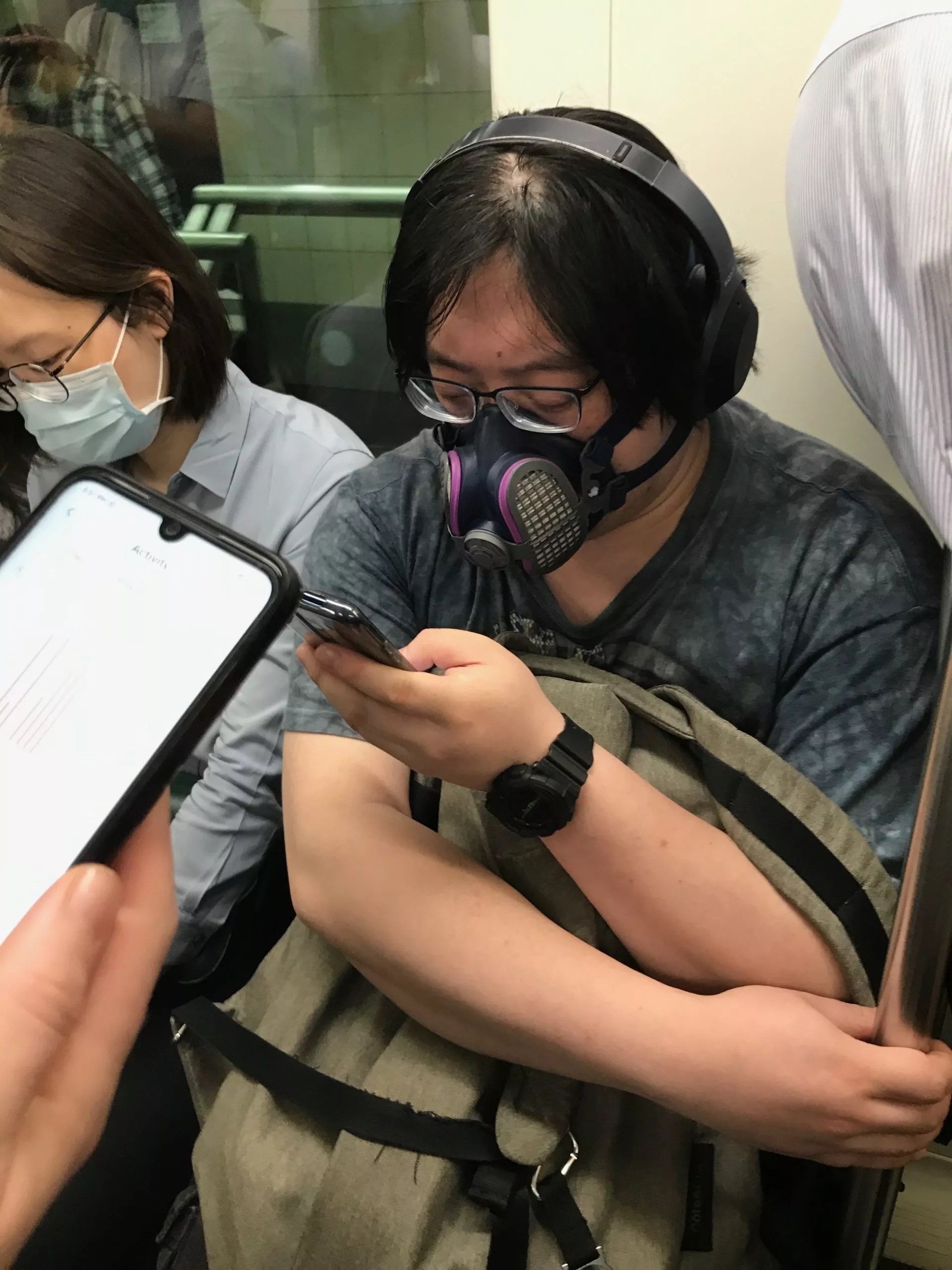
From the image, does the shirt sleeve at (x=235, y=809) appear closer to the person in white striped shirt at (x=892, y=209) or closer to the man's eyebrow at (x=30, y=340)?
the man's eyebrow at (x=30, y=340)

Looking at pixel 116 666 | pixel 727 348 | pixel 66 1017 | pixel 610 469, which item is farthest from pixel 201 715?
pixel 727 348

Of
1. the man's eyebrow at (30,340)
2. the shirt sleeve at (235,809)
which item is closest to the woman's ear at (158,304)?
the man's eyebrow at (30,340)

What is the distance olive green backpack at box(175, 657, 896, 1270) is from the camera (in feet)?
2.14

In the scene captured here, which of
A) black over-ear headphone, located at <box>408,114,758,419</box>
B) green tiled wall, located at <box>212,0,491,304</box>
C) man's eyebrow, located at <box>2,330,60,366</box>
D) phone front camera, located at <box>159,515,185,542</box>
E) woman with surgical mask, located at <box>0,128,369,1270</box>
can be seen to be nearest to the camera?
phone front camera, located at <box>159,515,185,542</box>

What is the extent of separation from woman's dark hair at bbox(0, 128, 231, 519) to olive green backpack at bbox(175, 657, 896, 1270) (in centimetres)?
77

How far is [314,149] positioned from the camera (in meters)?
1.83

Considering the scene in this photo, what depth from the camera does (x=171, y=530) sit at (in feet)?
2.04

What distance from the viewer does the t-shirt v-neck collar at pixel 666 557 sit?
823 mm

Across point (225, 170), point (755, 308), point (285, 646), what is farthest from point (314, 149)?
point (755, 308)

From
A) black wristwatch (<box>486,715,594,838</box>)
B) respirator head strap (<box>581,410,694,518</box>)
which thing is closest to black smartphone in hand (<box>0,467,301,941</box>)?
black wristwatch (<box>486,715,594,838</box>)

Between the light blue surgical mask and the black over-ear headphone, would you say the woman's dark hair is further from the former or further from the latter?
the black over-ear headphone

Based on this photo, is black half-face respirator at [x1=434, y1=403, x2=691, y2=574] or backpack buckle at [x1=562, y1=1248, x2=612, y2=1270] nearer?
backpack buckle at [x1=562, y1=1248, x2=612, y2=1270]

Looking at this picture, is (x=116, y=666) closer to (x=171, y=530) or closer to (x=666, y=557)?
(x=171, y=530)

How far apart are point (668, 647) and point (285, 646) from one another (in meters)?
0.53
